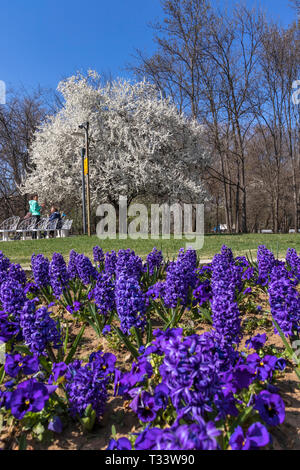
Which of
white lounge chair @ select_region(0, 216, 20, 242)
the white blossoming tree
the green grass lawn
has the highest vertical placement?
the white blossoming tree

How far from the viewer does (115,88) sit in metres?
19.6

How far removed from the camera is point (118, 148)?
18969 mm

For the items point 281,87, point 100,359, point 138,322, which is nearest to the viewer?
point 100,359

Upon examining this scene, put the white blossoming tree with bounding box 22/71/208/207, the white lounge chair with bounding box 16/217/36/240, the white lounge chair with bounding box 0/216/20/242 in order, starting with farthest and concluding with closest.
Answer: the white blossoming tree with bounding box 22/71/208/207
the white lounge chair with bounding box 16/217/36/240
the white lounge chair with bounding box 0/216/20/242

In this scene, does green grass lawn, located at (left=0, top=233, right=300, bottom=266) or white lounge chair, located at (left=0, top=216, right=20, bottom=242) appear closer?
green grass lawn, located at (left=0, top=233, right=300, bottom=266)

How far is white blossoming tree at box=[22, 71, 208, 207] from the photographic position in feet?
60.8

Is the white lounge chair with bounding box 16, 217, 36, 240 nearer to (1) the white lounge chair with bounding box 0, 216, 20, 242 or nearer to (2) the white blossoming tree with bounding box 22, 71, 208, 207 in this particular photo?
(1) the white lounge chair with bounding box 0, 216, 20, 242

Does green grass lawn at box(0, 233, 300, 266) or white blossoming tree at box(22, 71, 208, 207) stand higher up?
white blossoming tree at box(22, 71, 208, 207)

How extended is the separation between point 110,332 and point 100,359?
2.71 feet

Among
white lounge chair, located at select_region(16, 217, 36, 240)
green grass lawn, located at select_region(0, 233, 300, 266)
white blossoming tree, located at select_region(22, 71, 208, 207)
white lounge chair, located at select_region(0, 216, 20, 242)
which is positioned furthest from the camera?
white blossoming tree, located at select_region(22, 71, 208, 207)

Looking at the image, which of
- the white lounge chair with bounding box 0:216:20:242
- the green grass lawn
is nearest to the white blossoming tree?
the white lounge chair with bounding box 0:216:20:242

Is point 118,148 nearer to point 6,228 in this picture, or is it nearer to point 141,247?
point 6,228
